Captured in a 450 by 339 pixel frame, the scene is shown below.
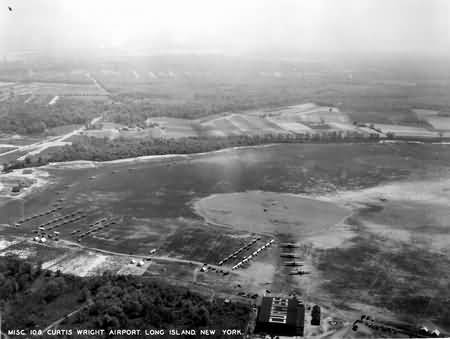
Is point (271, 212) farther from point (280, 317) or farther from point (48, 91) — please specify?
point (48, 91)

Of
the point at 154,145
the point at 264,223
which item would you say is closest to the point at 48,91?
the point at 154,145

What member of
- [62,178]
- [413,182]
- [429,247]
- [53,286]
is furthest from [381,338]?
[62,178]

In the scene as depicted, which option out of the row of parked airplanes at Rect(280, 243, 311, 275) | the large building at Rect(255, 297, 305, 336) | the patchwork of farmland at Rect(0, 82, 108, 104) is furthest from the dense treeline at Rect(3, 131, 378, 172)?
the large building at Rect(255, 297, 305, 336)

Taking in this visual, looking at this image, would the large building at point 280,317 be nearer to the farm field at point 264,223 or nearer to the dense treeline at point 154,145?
the farm field at point 264,223

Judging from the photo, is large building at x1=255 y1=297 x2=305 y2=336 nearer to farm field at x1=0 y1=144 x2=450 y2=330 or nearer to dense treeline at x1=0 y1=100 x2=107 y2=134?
farm field at x1=0 y1=144 x2=450 y2=330

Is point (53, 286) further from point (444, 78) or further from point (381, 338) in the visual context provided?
point (444, 78)

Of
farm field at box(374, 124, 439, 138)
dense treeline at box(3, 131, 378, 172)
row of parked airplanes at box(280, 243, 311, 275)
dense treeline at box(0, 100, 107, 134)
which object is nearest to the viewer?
A: row of parked airplanes at box(280, 243, 311, 275)
